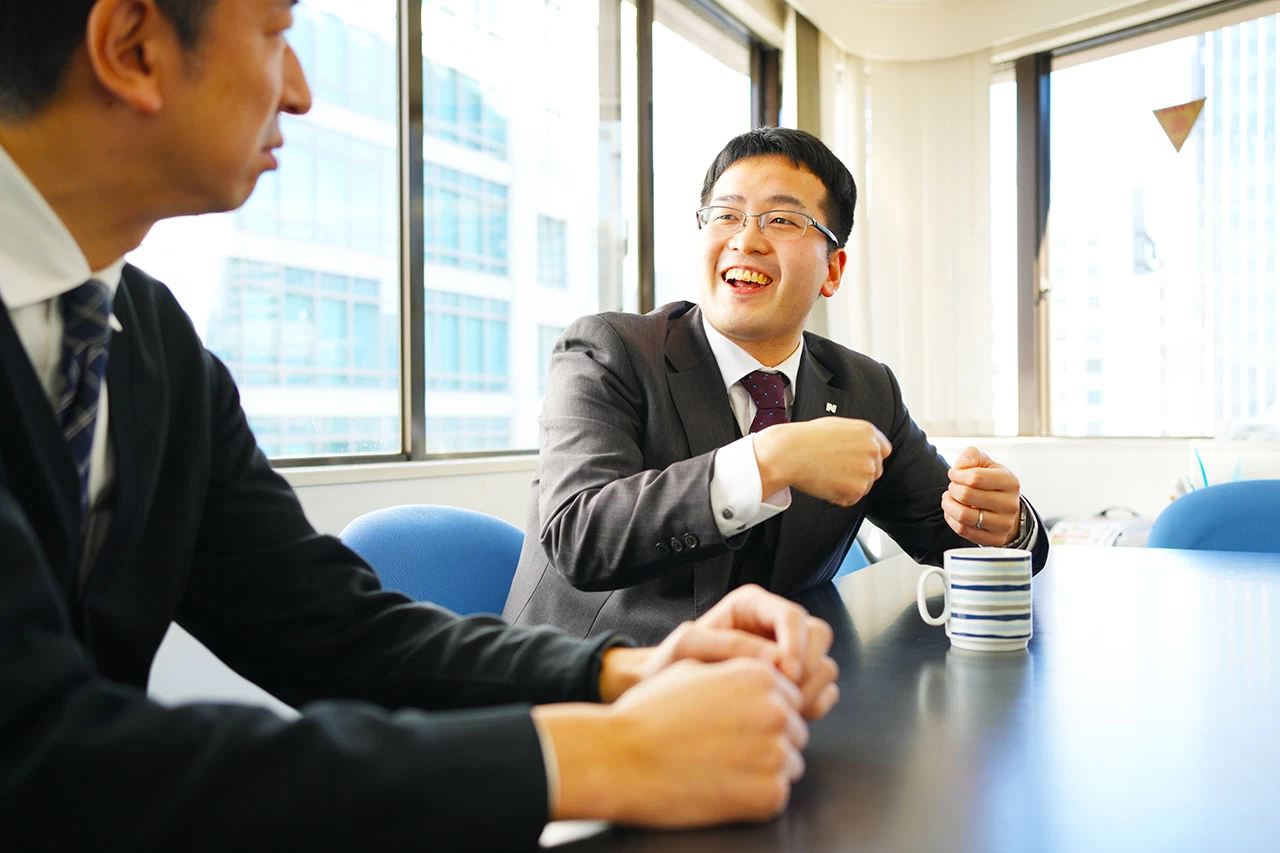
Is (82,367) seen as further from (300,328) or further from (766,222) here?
(300,328)

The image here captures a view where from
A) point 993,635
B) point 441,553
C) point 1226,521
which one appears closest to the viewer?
point 993,635

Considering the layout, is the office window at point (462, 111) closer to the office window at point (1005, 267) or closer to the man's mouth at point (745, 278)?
the man's mouth at point (745, 278)

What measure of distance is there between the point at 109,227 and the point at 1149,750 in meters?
0.90

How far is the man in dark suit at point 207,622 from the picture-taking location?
513 mm

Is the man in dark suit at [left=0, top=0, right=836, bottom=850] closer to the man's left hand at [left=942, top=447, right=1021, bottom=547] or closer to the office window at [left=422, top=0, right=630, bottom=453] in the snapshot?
the man's left hand at [left=942, top=447, right=1021, bottom=547]

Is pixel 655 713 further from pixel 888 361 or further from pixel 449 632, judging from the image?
pixel 888 361

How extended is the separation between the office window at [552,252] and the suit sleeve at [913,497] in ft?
6.68

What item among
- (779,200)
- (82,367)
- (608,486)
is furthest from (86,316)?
(779,200)

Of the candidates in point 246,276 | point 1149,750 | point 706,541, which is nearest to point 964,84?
point 246,276

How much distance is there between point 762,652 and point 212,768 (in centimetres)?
42

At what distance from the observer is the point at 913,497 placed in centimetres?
192

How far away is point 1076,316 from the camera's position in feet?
15.5

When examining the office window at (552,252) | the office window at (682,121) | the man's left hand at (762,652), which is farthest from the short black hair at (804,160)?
the office window at (682,121)

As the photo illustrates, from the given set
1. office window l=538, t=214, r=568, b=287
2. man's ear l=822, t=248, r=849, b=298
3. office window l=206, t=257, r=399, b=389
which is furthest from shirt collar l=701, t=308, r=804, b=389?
office window l=538, t=214, r=568, b=287
